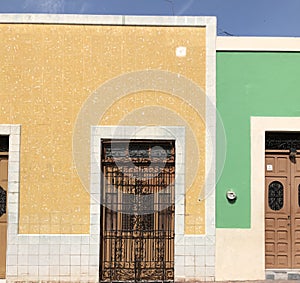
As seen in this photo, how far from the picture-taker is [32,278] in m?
8.41

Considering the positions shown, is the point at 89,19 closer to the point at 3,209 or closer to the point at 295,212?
the point at 3,209

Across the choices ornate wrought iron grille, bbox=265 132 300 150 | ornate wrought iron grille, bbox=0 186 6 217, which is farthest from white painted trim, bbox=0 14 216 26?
ornate wrought iron grille, bbox=0 186 6 217

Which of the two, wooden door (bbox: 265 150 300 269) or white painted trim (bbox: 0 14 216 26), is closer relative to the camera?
white painted trim (bbox: 0 14 216 26)

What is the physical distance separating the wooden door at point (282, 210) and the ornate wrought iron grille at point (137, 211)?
63.0 inches

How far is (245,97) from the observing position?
8.72 meters

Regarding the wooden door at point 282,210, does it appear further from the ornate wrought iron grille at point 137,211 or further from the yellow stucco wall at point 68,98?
the ornate wrought iron grille at point 137,211

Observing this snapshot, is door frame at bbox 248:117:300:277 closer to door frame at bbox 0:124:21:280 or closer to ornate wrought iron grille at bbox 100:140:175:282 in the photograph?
ornate wrought iron grille at bbox 100:140:175:282

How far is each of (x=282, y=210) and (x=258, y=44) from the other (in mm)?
2704

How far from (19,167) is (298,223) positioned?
454cm

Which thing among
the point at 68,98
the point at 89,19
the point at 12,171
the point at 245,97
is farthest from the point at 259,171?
the point at 12,171

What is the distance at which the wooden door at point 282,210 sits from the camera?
350 inches

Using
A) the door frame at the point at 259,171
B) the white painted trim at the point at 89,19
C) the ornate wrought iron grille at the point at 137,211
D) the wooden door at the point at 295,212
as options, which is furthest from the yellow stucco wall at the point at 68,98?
the wooden door at the point at 295,212

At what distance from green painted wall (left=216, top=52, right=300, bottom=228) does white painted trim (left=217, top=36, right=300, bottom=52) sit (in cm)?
8

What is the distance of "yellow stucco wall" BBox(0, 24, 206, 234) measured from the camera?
27.9ft
